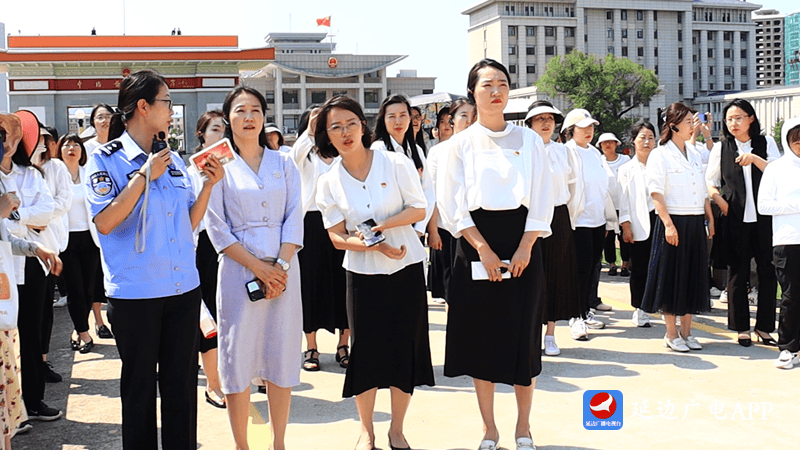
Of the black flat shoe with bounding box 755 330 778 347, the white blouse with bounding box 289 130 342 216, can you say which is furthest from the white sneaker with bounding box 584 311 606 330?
the white blouse with bounding box 289 130 342 216

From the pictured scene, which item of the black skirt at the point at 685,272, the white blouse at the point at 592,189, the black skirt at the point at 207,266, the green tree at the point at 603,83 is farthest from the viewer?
the green tree at the point at 603,83

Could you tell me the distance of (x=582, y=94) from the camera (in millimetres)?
67125

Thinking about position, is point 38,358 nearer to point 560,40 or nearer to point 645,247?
point 645,247

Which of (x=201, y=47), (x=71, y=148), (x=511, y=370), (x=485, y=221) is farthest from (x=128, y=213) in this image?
(x=201, y=47)

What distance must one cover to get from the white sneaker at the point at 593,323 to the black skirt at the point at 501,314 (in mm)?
3080

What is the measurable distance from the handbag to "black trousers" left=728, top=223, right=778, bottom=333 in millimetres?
5035

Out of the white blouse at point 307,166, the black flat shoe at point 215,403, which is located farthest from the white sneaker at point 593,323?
the black flat shoe at point 215,403

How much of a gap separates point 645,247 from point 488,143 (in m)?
3.54

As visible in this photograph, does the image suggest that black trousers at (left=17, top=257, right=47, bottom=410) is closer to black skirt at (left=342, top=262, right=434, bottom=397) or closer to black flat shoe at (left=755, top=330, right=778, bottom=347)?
black skirt at (left=342, top=262, right=434, bottom=397)

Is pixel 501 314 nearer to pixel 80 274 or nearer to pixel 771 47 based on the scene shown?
pixel 80 274

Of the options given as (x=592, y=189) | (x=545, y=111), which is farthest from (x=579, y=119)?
(x=545, y=111)

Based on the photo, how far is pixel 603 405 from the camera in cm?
442

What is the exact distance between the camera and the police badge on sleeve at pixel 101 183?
3094 mm

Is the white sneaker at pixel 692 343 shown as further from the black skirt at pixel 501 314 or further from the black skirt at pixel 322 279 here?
the black skirt at pixel 322 279
